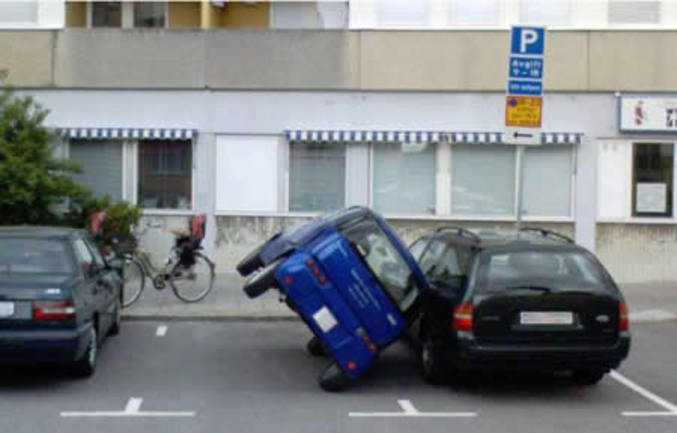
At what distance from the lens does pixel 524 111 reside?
12.7 m

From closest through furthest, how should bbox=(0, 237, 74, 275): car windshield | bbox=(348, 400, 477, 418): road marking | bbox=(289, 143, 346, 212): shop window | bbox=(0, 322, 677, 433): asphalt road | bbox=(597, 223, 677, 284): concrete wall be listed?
bbox=(0, 322, 677, 433): asphalt road, bbox=(348, 400, 477, 418): road marking, bbox=(0, 237, 74, 275): car windshield, bbox=(597, 223, 677, 284): concrete wall, bbox=(289, 143, 346, 212): shop window

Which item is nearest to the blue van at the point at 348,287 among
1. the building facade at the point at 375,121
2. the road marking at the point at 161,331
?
the road marking at the point at 161,331

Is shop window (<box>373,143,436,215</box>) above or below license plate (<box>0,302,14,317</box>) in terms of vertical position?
above

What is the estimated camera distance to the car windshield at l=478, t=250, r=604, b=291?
916 centimetres

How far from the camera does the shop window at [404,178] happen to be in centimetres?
1811

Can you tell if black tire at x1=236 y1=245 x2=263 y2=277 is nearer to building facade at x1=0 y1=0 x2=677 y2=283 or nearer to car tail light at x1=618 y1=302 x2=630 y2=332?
car tail light at x1=618 y1=302 x2=630 y2=332

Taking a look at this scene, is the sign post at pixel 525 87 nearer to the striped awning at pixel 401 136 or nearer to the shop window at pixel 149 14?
the striped awning at pixel 401 136

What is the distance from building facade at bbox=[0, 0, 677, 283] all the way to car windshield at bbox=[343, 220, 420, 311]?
Result: 8.36 meters

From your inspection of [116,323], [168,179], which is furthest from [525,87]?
[168,179]

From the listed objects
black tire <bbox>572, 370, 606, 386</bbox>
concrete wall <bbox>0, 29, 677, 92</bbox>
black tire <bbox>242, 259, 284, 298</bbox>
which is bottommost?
black tire <bbox>572, 370, 606, 386</bbox>

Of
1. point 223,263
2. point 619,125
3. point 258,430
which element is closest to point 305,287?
point 258,430

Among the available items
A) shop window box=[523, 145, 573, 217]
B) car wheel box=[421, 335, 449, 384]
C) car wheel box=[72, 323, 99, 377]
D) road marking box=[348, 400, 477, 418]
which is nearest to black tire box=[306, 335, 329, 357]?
car wheel box=[421, 335, 449, 384]

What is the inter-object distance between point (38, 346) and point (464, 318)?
12.4 feet

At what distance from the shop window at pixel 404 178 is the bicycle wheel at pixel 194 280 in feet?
14.3
